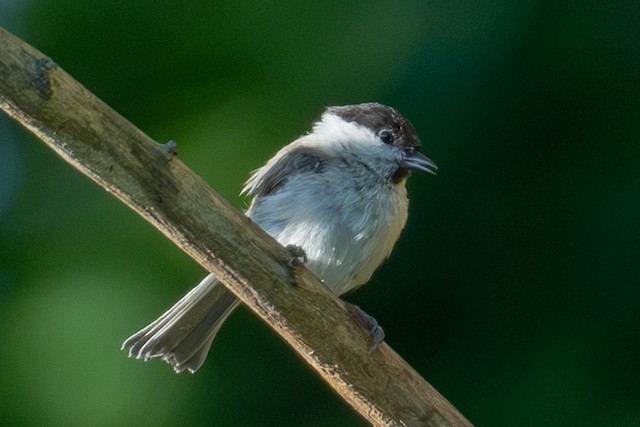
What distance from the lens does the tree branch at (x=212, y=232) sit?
170 centimetres

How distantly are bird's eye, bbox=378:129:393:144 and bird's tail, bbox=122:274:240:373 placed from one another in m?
0.60

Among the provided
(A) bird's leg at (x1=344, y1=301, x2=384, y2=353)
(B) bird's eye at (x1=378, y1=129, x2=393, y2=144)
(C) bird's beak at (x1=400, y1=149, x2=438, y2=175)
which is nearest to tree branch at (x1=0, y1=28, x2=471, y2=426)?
(A) bird's leg at (x1=344, y1=301, x2=384, y2=353)

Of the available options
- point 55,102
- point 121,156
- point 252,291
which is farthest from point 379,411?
point 55,102

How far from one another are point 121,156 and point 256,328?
1.17 meters

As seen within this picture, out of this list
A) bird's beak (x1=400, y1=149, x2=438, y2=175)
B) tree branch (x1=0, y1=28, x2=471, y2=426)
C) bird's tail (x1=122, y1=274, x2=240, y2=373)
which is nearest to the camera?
tree branch (x1=0, y1=28, x2=471, y2=426)

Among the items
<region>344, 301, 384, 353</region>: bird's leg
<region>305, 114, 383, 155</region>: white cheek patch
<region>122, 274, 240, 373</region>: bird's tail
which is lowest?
<region>122, 274, 240, 373</region>: bird's tail

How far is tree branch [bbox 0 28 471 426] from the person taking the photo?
170cm

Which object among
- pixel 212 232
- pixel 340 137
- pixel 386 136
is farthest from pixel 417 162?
pixel 212 232

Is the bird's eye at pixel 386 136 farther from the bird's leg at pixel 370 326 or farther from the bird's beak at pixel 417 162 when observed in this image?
the bird's leg at pixel 370 326

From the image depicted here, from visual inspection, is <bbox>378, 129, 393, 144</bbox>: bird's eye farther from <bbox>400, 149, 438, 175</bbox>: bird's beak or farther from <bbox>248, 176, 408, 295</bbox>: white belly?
<bbox>248, 176, 408, 295</bbox>: white belly

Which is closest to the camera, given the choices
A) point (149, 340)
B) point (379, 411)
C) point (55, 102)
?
point (55, 102)

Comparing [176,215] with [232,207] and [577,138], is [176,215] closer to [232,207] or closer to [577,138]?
[232,207]

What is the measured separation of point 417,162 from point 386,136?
13 centimetres

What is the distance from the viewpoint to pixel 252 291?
1.92 metres
